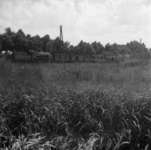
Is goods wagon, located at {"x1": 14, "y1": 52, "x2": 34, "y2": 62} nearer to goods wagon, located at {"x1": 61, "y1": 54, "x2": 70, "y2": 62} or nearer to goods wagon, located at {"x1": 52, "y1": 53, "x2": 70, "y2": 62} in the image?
goods wagon, located at {"x1": 52, "y1": 53, "x2": 70, "y2": 62}

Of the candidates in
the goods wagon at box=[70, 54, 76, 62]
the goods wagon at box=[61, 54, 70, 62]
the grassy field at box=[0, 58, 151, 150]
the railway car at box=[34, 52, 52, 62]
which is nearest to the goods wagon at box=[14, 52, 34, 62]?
the railway car at box=[34, 52, 52, 62]

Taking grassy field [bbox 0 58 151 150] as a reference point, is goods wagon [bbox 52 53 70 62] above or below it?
above

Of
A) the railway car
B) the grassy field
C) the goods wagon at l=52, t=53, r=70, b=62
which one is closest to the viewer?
the grassy field

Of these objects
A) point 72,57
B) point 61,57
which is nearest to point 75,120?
point 61,57

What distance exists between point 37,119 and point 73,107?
65 centimetres

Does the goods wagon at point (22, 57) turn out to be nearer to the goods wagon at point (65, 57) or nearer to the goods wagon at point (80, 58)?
the goods wagon at point (65, 57)

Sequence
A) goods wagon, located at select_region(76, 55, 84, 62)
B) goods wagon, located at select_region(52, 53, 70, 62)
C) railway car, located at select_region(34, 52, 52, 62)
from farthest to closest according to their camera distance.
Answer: goods wagon, located at select_region(76, 55, 84, 62)
goods wagon, located at select_region(52, 53, 70, 62)
railway car, located at select_region(34, 52, 52, 62)

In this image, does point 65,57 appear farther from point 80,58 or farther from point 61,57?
point 80,58

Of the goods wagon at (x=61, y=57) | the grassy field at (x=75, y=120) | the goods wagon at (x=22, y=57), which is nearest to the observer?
the grassy field at (x=75, y=120)

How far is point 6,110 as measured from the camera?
2.64m

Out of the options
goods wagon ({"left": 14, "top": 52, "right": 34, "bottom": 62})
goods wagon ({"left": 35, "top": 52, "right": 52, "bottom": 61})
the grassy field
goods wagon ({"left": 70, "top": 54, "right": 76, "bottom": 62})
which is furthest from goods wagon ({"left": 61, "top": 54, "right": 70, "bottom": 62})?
the grassy field

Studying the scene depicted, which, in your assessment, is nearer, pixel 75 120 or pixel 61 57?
pixel 75 120

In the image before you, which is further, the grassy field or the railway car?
the railway car

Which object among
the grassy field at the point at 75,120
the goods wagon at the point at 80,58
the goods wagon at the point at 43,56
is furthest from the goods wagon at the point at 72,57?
the grassy field at the point at 75,120
